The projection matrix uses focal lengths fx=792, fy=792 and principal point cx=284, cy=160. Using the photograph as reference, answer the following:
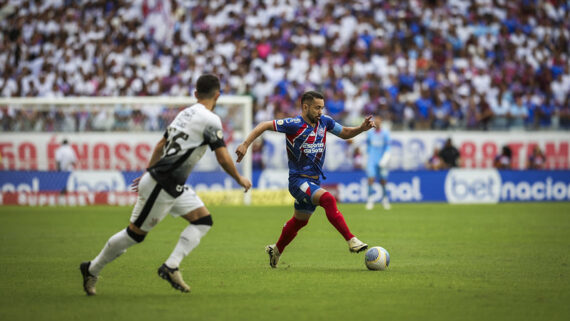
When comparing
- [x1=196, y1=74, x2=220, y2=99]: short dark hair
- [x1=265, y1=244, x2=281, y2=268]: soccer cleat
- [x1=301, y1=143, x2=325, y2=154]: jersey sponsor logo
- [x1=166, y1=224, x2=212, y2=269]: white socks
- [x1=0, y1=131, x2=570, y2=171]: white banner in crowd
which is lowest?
[x1=0, y1=131, x2=570, y2=171]: white banner in crowd

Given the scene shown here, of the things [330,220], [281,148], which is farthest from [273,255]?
[281,148]

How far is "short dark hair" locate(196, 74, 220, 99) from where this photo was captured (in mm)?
8070

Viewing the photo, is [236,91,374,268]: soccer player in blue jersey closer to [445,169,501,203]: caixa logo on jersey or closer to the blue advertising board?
the blue advertising board

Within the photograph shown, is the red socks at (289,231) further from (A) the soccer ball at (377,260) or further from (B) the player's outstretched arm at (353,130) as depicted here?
(B) the player's outstretched arm at (353,130)

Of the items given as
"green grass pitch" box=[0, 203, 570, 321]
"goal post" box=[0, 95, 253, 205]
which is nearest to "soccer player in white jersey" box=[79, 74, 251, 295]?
"green grass pitch" box=[0, 203, 570, 321]

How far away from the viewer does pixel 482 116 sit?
2916 centimetres

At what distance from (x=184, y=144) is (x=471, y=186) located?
21.4 metres

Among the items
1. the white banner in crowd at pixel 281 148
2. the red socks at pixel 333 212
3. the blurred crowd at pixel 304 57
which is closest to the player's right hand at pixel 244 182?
the red socks at pixel 333 212

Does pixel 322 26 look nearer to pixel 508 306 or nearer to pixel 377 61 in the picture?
pixel 377 61

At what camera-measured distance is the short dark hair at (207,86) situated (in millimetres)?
8070

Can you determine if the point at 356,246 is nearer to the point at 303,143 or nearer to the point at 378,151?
the point at 303,143

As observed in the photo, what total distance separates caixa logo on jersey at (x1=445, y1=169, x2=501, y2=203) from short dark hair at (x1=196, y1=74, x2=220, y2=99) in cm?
2086

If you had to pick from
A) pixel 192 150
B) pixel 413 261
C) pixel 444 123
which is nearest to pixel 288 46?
pixel 444 123

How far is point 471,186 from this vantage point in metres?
27.9
